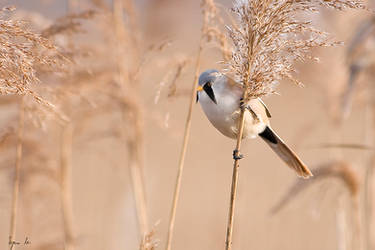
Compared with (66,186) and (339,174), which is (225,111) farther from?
(66,186)

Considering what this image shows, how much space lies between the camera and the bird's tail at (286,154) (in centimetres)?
220

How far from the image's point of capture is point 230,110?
7.07 feet

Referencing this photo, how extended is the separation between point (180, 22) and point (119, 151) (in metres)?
2.18

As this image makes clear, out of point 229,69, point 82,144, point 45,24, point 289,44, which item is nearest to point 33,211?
point 82,144

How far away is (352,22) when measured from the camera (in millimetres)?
3924

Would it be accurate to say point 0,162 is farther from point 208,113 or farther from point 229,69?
point 229,69

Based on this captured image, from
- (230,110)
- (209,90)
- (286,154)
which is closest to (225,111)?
(230,110)

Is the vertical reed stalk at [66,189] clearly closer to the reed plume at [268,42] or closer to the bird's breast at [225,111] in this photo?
the bird's breast at [225,111]

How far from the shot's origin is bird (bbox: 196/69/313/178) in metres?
2.16

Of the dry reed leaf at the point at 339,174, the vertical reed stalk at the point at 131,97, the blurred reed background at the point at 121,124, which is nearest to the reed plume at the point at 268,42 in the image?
the blurred reed background at the point at 121,124

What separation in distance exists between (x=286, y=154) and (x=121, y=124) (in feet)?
4.20

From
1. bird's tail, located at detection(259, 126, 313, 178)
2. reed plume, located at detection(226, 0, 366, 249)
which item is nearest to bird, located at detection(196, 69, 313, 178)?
bird's tail, located at detection(259, 126, 313, 178)

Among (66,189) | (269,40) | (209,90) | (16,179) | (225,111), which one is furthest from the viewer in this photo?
(66,189)

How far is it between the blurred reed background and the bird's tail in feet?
0.36
